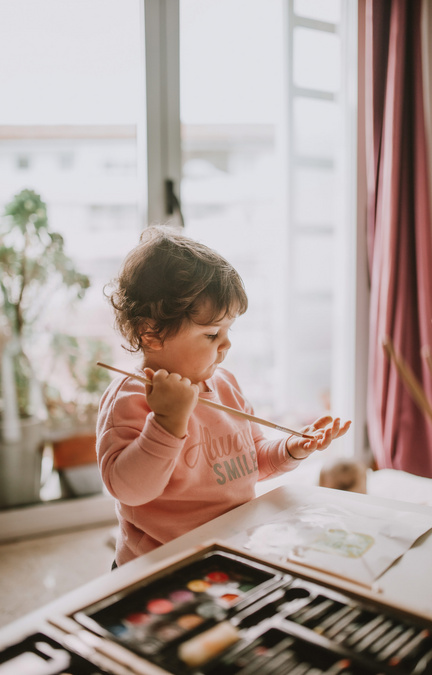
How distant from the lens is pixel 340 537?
0.66 meters

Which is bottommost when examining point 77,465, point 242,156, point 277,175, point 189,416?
point 77,465

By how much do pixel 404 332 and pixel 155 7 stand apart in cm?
149

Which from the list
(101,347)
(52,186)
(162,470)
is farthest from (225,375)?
(52,186)

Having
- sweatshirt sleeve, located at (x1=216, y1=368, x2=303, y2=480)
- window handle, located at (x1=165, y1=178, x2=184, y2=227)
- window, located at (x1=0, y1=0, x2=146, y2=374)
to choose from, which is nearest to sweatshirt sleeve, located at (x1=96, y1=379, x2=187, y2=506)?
sweatshirt sleeve, located at (x1=216, y1=368, x2=303, y2=480)

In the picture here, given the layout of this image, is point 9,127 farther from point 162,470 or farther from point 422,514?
point 422,514

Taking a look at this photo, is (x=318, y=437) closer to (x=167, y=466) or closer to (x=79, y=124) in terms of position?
(x=167, y=466)

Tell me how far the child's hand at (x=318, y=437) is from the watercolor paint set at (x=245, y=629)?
30 centimetres

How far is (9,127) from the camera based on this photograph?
1965 mm

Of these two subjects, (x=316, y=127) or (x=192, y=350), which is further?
(x=316, y=127)

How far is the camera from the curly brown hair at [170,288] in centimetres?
85

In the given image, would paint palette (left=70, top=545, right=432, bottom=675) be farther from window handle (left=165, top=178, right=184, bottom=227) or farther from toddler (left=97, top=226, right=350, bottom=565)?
window handle (left=165, top=178, right=184, bottom=227)

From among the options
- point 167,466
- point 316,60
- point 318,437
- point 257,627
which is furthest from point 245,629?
point 316,60

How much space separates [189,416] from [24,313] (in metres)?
1.41

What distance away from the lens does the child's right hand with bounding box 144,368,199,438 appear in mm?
706
